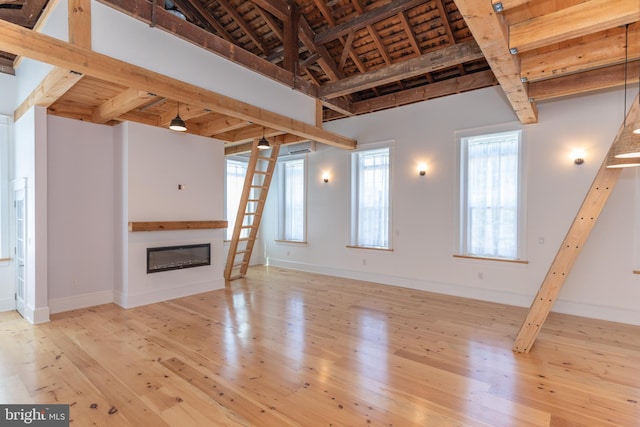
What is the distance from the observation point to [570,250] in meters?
3.33

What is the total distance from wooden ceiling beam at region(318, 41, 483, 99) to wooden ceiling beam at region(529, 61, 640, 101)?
0.89m

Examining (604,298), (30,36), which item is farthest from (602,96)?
(30,36)

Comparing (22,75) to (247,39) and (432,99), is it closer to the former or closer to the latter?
(247,39)

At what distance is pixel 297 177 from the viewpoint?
8.18 meters

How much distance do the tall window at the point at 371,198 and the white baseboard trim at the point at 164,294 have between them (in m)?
3.03

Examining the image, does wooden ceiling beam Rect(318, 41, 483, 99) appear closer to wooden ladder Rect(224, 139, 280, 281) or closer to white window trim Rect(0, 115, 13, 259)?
wooden ladder Rect(224, 139, 280, 281)

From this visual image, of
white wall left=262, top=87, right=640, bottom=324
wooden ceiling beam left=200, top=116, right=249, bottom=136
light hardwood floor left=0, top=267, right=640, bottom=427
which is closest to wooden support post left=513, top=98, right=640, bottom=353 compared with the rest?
light hardwood floor left=0, top=267, right=640, bottom=427

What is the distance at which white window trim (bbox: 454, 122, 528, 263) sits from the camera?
16.3 ft

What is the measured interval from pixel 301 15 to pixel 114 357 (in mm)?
5555

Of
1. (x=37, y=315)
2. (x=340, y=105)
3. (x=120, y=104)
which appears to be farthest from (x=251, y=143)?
(x=37, y=315)

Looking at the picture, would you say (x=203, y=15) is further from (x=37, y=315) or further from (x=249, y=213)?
(x=37, y=315)

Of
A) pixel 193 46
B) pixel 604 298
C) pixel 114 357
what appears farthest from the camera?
pixel 604 298

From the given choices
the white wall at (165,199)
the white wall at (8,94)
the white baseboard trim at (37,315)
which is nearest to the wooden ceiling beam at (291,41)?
the white wall at (165,199)

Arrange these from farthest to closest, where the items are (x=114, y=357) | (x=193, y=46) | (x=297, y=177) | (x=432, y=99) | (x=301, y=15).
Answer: (x=297, y=177) → (x=432, y=99) → (x=301, y=15) → (x=193, y=46) → (x=114, y=357)
